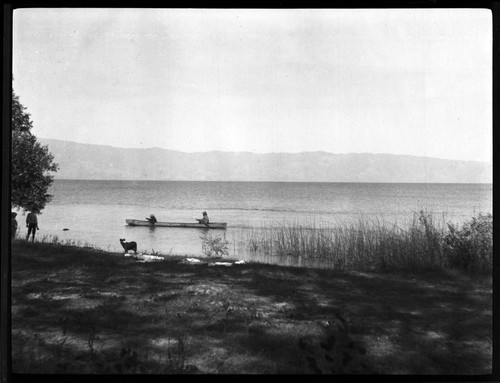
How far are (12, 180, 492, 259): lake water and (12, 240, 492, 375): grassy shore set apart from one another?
1.47 feet

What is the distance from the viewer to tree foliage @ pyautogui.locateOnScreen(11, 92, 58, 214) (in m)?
4.25

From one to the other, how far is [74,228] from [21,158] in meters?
0.96

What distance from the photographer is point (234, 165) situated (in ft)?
15.0

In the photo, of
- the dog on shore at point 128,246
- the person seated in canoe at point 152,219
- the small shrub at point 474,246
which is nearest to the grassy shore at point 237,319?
the small shrub at point 474,246

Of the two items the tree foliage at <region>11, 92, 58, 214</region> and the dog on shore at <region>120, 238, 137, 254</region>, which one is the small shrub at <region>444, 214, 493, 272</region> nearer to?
the dog on shore at <region>120, 238, 137, 254</region>

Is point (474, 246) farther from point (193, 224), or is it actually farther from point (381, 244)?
point (193, 224)

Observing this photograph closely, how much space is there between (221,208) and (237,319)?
1540 millimetres

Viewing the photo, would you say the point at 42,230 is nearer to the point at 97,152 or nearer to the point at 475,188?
the point at 97,152

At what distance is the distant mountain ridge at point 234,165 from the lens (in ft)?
14.8

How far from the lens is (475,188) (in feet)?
14.0

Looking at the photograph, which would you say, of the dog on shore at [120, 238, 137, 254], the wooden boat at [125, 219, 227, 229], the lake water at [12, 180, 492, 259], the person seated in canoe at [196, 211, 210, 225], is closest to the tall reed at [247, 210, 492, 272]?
the lake water at [12, 180, 492, 259]

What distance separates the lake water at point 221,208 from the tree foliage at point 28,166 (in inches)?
5.7

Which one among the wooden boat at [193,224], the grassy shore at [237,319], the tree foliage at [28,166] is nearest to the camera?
the grassy shore at [237,319]

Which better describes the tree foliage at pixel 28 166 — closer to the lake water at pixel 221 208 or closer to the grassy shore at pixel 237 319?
the lake water at pixel 221 208
